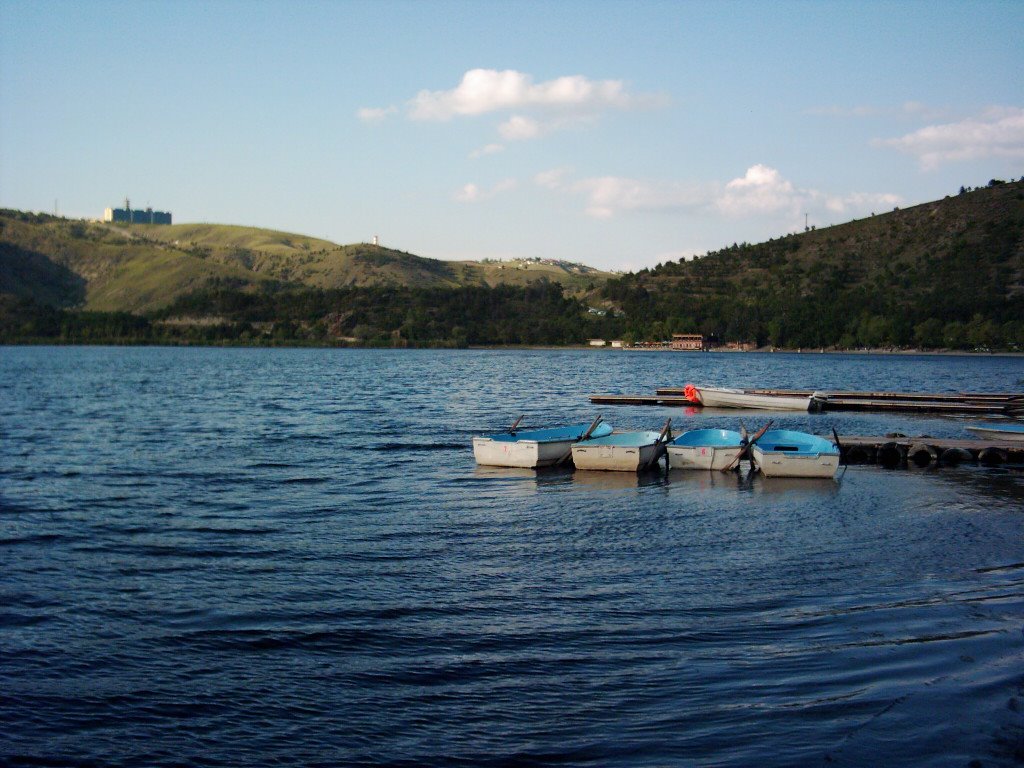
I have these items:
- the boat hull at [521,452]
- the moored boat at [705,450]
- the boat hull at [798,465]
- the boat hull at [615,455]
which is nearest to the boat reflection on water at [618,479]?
the boat hull at [615,455]

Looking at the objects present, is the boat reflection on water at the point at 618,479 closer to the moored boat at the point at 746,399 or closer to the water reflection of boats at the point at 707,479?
the water reflection of boats at the point at 707,479

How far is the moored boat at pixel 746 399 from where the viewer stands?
52594 millimetres

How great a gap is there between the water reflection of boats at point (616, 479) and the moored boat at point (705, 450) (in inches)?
31.5

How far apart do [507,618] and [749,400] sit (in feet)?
140

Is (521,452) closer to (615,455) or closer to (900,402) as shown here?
(615,455)

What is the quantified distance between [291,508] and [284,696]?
41.5ft

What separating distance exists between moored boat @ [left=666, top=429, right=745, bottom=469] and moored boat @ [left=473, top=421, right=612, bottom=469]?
3041 mm

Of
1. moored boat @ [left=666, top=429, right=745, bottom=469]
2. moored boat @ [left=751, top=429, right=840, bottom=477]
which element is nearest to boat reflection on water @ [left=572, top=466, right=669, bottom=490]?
moored boat @ [left=666, top=429, right=745, bottom=469]

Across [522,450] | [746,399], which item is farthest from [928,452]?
[746,399]

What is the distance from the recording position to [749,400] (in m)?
53.8

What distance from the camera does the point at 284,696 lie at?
10891 mm

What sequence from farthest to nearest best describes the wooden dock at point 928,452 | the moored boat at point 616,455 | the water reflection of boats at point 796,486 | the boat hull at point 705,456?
1. the wooden dock at point 928,452
2. the boat hull at point 705,456
3. the moored boat at point 616,455
4. the water reflection of boats at point 796,486

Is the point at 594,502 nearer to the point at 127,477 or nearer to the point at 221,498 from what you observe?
the point at 221,498

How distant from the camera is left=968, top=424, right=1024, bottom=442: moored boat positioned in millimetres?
33844
